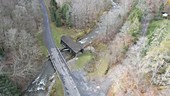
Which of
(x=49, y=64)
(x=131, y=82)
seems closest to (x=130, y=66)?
(x=131, y=82)

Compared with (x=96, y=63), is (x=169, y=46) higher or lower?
higher

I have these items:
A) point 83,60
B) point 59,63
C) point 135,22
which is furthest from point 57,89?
point 135,22

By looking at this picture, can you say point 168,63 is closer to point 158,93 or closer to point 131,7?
point 158,93

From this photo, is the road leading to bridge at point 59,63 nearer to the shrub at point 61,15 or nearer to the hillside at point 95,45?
the hillside at point 95,45

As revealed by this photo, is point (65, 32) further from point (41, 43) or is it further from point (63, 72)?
point (63, 72)

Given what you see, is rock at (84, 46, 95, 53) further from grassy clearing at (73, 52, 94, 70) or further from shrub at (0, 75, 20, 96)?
shrub at (0, 75, 20, 96)

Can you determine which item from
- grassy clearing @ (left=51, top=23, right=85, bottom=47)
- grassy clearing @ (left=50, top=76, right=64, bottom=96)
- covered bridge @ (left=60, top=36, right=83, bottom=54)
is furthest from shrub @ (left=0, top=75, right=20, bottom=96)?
grassy clearing @ (left=51, top=23, right=85, bottom=47)
